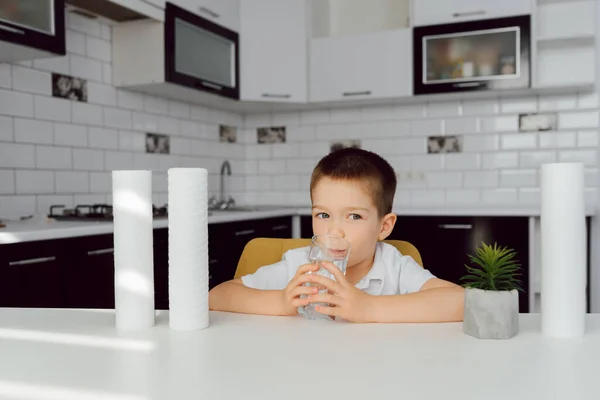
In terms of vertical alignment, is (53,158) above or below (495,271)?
above

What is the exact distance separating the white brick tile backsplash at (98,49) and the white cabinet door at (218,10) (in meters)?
0.42

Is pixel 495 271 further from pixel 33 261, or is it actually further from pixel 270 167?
pixel 270 167

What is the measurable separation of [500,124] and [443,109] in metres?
0.37

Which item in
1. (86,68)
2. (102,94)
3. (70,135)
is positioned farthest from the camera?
(102,94)

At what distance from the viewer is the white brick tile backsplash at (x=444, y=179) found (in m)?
4.00

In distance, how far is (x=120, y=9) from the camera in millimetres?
2914

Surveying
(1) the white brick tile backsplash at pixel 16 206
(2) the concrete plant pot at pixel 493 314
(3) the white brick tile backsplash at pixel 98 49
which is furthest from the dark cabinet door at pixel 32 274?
(2) the concrete plant pot at pixel 493 314

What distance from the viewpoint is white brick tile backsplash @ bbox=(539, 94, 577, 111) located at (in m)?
3.76

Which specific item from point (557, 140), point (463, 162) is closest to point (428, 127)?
point (463, 162)

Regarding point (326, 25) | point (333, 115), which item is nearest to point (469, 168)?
point (333, 115)

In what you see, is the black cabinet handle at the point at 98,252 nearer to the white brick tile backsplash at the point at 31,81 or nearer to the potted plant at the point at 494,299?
the white brick tile backsplash at the point at 31,81

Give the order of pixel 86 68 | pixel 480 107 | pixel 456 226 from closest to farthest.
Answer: pixel 86 68, pixel 456 226, pixel 480 107

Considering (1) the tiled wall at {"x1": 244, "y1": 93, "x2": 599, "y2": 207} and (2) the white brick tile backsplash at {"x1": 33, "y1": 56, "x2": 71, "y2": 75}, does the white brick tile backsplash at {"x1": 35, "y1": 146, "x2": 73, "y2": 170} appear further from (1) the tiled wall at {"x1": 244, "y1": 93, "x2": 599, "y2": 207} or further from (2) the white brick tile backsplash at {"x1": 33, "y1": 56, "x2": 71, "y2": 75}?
(1) the tiled wall at {"x1": 244, "y1": 93, "x2": 599, "y2": 207}

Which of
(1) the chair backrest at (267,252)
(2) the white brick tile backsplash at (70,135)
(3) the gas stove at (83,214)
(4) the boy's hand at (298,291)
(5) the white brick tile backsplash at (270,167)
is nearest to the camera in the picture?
(4) the boy's hand at (298,291)
